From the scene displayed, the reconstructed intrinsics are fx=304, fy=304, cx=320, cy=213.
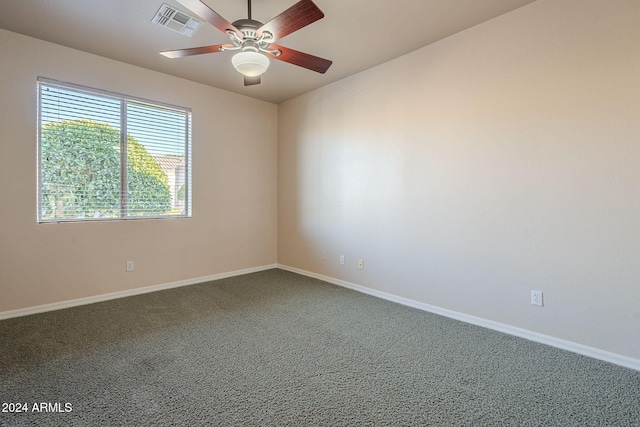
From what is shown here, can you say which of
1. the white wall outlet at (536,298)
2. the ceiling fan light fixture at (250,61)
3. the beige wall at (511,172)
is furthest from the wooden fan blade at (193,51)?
the white wall outlet at (536,298)

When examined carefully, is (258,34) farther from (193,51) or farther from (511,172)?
(511,172)

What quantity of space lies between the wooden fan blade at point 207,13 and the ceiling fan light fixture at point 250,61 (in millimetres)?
132

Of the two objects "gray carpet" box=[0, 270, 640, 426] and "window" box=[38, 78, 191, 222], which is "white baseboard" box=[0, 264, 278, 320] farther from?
"window" box=[38, 78, 191, 222]

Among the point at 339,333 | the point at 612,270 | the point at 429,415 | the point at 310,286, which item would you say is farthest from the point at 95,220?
the point at 612,270

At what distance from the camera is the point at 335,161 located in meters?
4.13

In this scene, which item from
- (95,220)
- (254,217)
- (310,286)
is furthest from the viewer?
(254,217)

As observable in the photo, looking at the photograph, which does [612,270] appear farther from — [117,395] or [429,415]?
[117,395]

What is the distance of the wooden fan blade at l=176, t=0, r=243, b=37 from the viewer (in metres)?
1.72

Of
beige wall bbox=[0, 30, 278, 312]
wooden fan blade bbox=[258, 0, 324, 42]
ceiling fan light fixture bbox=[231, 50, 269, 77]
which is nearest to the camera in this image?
wooden fan blade bbox=[258, 0, 324, 42]

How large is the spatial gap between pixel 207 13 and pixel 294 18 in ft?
1.71

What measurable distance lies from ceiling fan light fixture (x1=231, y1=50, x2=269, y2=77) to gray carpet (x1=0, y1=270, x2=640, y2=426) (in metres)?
2.06

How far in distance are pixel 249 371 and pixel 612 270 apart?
2.60 meters

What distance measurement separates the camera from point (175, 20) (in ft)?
8.57

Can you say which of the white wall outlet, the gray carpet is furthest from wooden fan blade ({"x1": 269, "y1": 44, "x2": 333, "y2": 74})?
the white wall outlet
